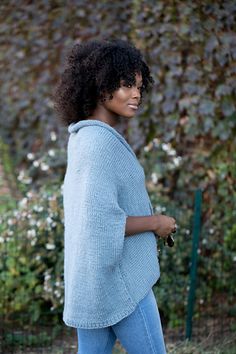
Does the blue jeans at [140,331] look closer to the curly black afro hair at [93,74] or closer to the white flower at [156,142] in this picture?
the curly black afro hair at [93,74]

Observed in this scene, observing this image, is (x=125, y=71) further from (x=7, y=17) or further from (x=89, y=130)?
(x=7, y=17)

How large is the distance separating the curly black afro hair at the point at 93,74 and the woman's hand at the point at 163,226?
16.8 inches

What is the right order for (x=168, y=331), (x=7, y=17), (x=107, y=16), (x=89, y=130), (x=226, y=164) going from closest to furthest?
(x=89, y=130)
(x=168, y=331)
(x=226, y=164)
(x=107, y=16)
(x=7, y=17)

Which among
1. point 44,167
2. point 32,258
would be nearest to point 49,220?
point 32,258

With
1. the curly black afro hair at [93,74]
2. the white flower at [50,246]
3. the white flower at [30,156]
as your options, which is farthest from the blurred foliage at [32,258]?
the curly black afro hair at [93,74]

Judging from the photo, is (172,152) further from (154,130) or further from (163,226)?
(163,226)

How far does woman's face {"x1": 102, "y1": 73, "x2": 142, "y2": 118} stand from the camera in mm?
2611

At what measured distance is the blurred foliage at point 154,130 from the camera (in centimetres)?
512

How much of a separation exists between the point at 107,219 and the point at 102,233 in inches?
1.9

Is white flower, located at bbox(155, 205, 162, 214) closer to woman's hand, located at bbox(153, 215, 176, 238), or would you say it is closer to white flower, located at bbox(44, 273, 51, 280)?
white flower, located at bbox(44, 273, 51, 280)

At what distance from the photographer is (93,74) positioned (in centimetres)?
263

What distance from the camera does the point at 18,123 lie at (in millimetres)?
6543

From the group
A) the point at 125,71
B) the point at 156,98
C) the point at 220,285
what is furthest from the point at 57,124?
the point at 125,71

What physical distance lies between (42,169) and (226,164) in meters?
1.37
